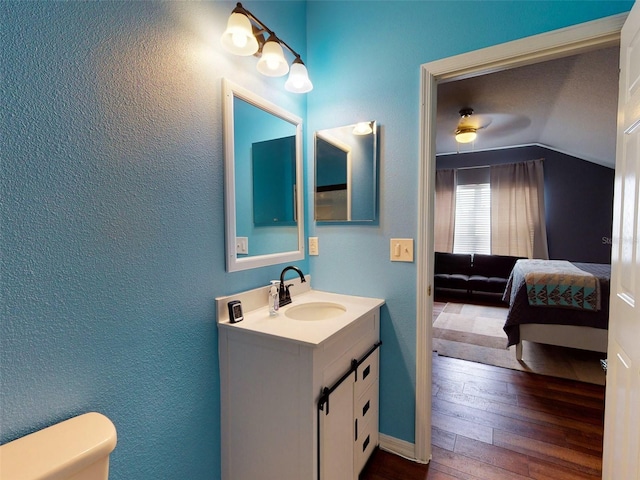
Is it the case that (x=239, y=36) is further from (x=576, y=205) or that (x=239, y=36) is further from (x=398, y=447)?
(x=576, y=205)

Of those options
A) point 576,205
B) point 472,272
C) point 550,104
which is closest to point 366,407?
point 550,104

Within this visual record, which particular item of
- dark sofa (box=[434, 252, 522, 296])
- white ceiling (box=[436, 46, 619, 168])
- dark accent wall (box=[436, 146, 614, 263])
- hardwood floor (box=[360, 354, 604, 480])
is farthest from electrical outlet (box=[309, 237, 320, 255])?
dark accent wall (box=[436, 146, 614, 263])

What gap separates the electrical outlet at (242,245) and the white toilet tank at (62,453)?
0.76 meters

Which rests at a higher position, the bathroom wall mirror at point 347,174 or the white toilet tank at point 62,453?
the bathroom wall mirror at point 347,174

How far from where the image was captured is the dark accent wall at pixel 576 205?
4.30m

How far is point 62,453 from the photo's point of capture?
685mm

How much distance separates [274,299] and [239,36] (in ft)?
3.74

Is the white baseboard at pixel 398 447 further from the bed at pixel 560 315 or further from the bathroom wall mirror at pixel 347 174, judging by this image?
the bed at pixel 560 315

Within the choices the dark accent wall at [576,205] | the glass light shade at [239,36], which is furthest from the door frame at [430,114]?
the dark accent wall at [576,205]

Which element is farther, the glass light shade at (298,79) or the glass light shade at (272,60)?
the glass light shade at (298,79)

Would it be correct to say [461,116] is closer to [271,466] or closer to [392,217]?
[392,217]

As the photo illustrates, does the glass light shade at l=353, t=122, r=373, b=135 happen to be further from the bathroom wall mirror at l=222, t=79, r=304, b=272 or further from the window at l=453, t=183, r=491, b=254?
the window at l=453, t=183, r=491, b=254

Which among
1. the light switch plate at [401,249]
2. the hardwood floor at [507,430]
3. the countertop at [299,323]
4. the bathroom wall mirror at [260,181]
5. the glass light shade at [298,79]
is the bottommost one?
the hardwood floor at [507,430]

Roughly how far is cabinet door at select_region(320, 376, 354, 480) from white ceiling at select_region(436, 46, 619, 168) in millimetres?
2540
